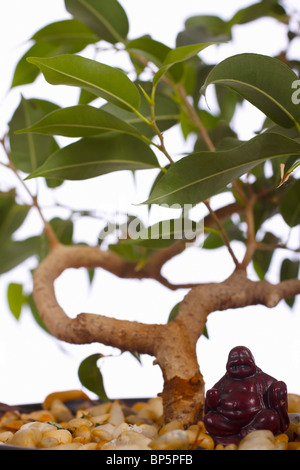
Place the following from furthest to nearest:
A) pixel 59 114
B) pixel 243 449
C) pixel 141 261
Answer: pixel 141 261 < pixel 59 114 < pixel 243 449

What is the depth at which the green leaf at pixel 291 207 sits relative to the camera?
0.73 meters

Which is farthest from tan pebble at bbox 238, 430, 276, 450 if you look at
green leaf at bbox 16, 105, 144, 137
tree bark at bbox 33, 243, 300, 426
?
green leaf at bbox 16, 105, 144, 137

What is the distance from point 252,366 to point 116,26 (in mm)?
444

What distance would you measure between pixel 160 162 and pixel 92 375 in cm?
28

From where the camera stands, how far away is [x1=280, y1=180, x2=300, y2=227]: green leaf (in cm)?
73

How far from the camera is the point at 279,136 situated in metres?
0.50

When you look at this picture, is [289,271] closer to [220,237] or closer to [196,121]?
[220,237]

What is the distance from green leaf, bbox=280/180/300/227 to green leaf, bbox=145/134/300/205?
23 centimetres

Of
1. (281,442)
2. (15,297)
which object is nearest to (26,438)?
(281,442)

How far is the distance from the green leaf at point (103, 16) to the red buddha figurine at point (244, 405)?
423 mm

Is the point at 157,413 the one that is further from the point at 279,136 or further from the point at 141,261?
the point at 279,136

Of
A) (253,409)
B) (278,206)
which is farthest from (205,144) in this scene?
(253,409)

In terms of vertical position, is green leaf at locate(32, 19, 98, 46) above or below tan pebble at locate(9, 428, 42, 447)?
above

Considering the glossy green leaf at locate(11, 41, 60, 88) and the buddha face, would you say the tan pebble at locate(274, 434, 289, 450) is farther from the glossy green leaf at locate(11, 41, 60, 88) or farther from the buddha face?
the glossy green leaf at locate(11, 41, 60, 88)
